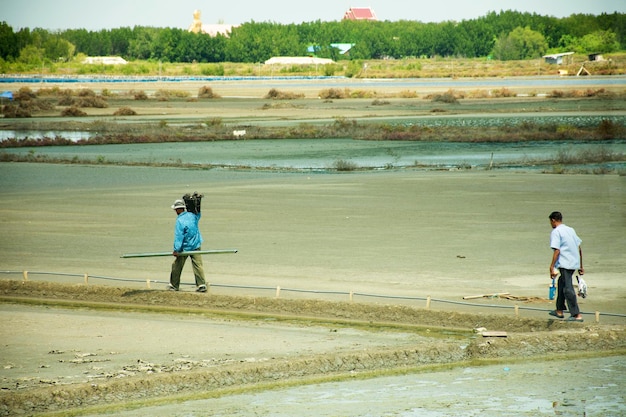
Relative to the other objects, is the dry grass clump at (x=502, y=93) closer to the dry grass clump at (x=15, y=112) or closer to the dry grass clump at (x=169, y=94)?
the dry grass clump at (x=169, y=94)

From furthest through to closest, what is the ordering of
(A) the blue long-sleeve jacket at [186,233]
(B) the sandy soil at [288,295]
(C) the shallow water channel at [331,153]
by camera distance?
(C) the shallow water channel at [331,153]
(A) the blue long-sleeve jacket at [186,233]
(B) the sandy soil at [288,295]

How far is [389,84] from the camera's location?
110m

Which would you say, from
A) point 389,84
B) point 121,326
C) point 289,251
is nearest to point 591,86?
point 389,84

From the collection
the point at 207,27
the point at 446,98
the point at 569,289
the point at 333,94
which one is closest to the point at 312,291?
the point at 569,289

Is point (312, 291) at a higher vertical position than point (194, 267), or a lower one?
lower

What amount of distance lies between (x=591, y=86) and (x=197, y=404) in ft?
260

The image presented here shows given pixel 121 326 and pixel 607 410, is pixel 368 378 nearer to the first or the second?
pixel 607 410

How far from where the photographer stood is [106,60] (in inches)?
5999

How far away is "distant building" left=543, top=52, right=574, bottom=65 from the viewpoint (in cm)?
9290

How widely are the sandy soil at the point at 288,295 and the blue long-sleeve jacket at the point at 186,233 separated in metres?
0.70

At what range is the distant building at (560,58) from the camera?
92.9 meters

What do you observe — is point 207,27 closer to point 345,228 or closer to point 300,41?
point 300,41

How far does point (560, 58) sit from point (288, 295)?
8892cm

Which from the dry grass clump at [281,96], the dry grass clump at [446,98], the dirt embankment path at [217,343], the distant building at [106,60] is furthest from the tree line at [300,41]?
the dirt embankment path at [217,343]
